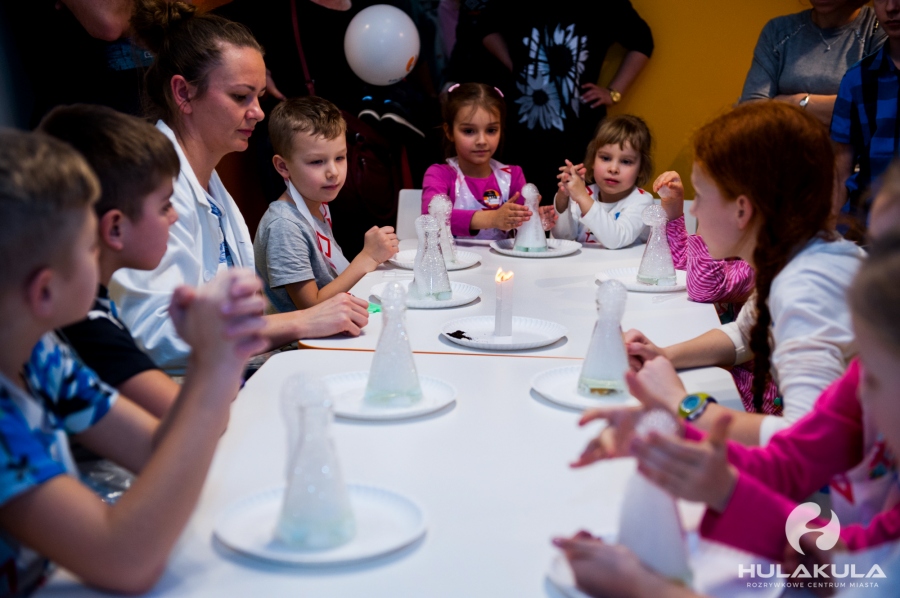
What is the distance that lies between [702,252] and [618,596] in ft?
4.80

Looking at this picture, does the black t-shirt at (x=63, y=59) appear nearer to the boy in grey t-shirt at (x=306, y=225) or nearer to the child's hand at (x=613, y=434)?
the boy in grey t-shirt at (x=306, y=225)

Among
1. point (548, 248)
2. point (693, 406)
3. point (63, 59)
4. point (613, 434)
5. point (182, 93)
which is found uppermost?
point (63, 59)

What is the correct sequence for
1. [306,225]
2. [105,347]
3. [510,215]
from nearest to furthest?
[105,347] → [306,225] → [510,215]

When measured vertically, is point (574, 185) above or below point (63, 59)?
below

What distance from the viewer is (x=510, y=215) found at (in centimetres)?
272

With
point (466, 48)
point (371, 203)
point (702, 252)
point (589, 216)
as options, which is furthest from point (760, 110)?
point (466, 48)

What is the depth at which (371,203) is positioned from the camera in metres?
3.58

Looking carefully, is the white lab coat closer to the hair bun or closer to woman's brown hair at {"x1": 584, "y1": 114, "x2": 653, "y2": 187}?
the hair bun

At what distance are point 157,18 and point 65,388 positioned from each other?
1.32 m

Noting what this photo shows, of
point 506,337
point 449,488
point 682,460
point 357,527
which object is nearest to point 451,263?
point 506,337

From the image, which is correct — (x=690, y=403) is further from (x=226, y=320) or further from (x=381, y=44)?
(x=381, y=44)

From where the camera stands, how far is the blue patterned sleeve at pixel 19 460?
75cm

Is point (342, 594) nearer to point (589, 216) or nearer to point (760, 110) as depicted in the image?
point (760, 110)

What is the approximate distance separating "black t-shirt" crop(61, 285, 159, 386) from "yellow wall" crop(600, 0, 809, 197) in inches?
138
